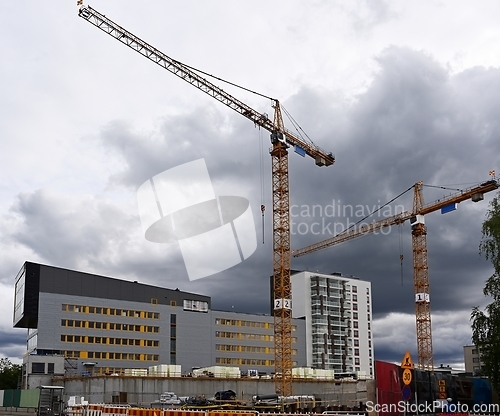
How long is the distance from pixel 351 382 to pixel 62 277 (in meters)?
47.7

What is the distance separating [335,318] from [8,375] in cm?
6974

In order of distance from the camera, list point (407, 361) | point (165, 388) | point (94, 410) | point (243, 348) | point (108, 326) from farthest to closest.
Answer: point (243, 348) → point (108, 326) → point (165, 388) → point (94, 410) → point (407, 361)

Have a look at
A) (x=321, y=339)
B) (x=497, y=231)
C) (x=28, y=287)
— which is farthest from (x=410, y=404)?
(x=321, y=339)

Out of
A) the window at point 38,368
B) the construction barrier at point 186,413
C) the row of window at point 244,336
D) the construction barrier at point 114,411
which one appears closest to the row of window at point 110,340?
the window at point 38,368

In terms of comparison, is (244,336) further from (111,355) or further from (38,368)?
(38,368)

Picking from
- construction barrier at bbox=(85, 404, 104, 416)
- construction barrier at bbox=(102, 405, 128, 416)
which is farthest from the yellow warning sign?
construction barrier at bbox=(85, 404, 104, 416)

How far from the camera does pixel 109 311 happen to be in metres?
103

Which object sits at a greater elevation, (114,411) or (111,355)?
(111,355)

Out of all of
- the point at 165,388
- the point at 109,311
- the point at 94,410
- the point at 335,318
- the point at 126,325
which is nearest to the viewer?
the point at 94,410

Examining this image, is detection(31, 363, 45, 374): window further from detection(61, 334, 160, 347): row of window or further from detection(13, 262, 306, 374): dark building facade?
detection(61, 334, 160, 347): row of window

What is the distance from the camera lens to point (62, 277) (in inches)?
3885

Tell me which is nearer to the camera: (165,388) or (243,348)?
(165,388)

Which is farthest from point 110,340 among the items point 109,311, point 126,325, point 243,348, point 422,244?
point 422,244

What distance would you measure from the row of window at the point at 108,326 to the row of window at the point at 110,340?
5.28ft
